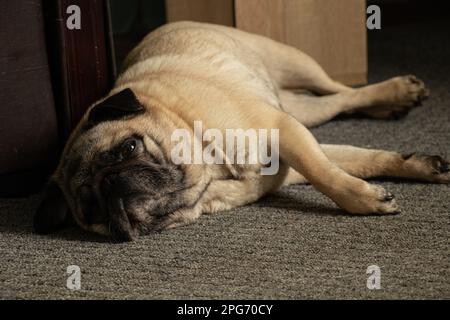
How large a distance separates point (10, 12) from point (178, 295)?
2.71 ft

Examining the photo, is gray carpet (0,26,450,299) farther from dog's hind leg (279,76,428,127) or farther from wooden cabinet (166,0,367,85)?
wooden cabinet (166,0,367,85)

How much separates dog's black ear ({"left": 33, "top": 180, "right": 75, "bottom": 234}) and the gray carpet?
25 mm

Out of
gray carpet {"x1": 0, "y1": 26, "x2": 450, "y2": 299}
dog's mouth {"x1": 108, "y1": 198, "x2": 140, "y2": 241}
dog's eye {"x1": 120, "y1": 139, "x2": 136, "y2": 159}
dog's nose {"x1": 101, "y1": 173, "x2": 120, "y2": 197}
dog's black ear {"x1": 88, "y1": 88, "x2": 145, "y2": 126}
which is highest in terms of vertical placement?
dog's black ear {"x1": 88, "y1": 88, "x2": 145, "y2": 126}

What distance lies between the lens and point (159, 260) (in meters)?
1.46

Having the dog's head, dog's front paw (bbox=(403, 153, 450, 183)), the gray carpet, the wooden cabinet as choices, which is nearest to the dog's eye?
the dog's head

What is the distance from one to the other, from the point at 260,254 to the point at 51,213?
1.61 feet

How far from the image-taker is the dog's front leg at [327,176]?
61.9 inches

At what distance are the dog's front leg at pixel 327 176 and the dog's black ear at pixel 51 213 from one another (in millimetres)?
508

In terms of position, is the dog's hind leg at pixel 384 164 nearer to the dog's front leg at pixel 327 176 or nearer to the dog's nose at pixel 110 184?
the dog's front leg at pixel 327 176

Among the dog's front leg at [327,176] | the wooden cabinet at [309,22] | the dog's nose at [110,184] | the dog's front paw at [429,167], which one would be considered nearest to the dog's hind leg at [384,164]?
the dog's front paw at [429,167]

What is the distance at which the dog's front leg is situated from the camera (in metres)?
1.57

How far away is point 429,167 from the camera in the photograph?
Result: 1709 mm

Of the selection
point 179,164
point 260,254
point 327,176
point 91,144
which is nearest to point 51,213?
point 91,144

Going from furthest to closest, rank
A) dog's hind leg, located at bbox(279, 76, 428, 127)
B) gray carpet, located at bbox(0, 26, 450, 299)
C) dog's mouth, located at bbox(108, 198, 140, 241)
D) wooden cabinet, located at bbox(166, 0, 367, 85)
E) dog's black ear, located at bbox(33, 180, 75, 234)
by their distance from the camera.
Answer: wooden cabinet, located at bbox(166, 0, 367, 85) → dog's hind leg, located at bbox(279, 76, 428, 127) → dog's black ear, located at bbox(33, 180, 75, 234) → dog's mouth, located at bbox(108, 198, 140, 241) → gray carpet, located at bbox(0, 26, 450, 299)
